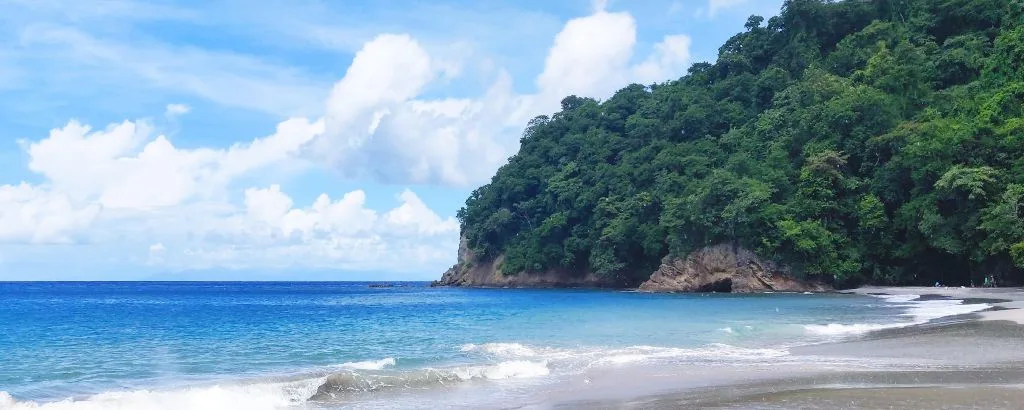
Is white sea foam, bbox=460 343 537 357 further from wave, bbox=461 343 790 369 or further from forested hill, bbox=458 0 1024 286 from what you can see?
forested hill, bbox=458 0 1024 286

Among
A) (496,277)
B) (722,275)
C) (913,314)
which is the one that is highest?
(496,277)

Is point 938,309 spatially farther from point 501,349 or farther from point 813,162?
point 813,162

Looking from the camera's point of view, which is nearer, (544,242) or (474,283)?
(544,242)

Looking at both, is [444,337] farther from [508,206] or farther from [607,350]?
[508,206]

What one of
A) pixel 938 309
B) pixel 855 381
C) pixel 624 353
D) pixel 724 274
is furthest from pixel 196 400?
pixel 724 274

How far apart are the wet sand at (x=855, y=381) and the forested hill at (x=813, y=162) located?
89.4ft

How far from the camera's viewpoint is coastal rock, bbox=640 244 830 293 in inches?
2151

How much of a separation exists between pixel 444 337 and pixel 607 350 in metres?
7.31

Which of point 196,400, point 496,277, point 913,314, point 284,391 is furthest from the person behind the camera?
point 496,277

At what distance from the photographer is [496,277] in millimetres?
85375

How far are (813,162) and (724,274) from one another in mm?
10184

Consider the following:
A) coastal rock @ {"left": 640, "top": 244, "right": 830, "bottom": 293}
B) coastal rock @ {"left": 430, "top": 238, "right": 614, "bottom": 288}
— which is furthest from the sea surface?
coastal rock @ {"left": 430, "top": 238, "right": 614, "bottom": 288}

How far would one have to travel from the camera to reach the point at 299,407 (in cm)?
1321

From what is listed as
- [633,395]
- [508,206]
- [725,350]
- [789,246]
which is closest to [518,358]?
[725,350]
